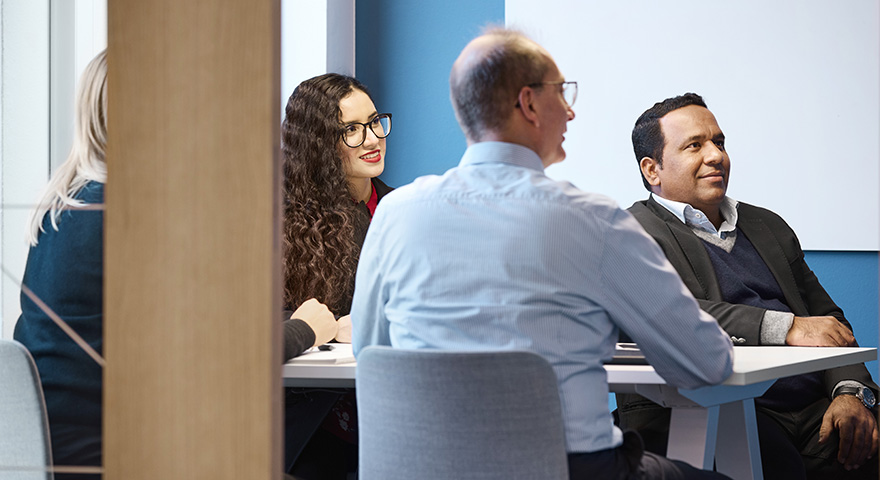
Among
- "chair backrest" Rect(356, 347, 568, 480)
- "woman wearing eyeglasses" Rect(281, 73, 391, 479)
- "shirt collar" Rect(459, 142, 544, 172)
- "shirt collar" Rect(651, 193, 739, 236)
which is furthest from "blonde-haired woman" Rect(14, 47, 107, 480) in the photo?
"shirt collar" Rect(651, 193, 739, 236)

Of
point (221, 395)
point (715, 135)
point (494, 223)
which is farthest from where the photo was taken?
point (715, 135)

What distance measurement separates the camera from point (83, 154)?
1.09 metres

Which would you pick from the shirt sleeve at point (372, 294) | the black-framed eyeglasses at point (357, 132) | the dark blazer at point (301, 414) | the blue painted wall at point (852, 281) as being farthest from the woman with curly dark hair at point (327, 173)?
the blue painted wall at point (852, 281)

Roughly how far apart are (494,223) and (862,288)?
8.97ft

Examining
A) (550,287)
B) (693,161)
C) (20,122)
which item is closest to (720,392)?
(550,287)

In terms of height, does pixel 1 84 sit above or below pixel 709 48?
below

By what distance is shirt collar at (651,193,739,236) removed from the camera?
2678 mm

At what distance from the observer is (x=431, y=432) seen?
132 cm

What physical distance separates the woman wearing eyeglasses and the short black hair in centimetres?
89

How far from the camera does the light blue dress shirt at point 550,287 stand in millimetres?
1400

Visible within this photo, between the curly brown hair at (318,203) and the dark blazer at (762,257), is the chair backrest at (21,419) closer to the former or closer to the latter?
the curly brown hair at (318,203)

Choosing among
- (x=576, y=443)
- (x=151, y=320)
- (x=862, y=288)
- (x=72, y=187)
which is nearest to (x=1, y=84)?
(x=72, y=187)

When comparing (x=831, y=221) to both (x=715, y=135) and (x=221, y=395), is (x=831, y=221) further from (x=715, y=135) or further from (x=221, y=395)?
(x=221, y=395)

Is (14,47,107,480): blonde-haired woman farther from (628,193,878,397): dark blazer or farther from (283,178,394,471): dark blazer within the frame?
(628,193,878,397): dark blazer
